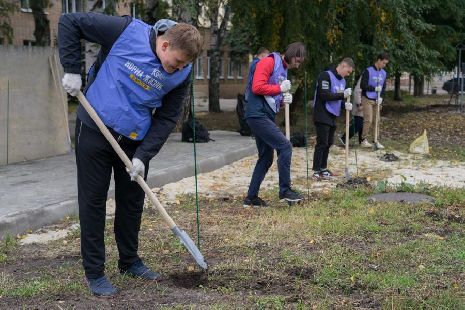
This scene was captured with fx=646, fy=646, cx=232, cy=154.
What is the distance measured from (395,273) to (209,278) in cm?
131

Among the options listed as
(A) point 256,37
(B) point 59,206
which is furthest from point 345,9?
(B) point 59,206

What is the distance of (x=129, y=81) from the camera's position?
3998mm

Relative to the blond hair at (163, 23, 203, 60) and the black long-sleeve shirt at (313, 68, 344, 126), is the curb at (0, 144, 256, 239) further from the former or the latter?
the blond hair at (163, 23, 203, 60)

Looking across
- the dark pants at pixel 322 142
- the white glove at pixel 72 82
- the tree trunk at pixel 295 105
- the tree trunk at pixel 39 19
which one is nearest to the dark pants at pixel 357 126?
the dark pants at pixel 322 142

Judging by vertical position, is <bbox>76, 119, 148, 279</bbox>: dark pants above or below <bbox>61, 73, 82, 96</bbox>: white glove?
below

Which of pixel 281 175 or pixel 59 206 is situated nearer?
pixel 59 206

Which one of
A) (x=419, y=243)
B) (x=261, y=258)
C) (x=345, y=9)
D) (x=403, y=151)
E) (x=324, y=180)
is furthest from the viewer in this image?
(x=345, y=9)

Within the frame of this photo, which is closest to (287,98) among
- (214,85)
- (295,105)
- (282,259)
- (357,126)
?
(282,259)

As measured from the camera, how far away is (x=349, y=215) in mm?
6500

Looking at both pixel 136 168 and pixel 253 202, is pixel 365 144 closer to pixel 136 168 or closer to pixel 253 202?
pixel 253 202

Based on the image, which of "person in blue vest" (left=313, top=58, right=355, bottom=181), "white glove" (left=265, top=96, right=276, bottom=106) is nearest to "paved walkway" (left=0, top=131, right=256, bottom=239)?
"person in blue vest" (left=313, top=58, right=355, bottom=181)

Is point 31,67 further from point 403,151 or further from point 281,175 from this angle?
point 403,151

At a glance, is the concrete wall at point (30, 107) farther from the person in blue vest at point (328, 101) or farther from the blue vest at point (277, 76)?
the blue vest at point (277, 76)

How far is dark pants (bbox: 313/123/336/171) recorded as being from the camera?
905 centimetres
